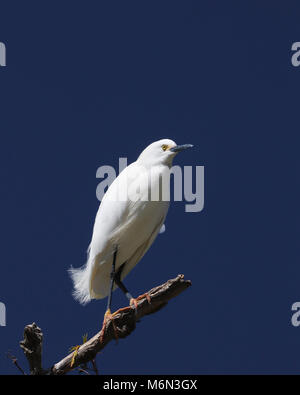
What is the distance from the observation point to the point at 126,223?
22.2 feet

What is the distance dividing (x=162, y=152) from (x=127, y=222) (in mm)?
769

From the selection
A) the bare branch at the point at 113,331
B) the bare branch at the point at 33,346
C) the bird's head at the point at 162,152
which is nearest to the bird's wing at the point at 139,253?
the bird's head at the point at 162,152

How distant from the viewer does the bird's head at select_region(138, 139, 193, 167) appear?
22.9 feet

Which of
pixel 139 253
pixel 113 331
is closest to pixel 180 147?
pixel 139 253

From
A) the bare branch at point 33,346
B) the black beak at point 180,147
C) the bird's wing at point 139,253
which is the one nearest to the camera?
the bare branch at point 33,346

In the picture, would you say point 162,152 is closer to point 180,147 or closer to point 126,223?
point 180,147

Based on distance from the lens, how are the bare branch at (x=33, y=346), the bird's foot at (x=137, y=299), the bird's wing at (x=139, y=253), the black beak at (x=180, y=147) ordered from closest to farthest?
the bare branch at (x=33, y=346) → the bird's foot at (x=137, y=299) → the black beak at (x=180, y=147) → the bird's wing at (x=139, y=253)

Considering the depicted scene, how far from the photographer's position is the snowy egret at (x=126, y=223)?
677 cm

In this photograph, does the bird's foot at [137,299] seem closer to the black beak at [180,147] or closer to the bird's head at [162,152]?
the bird's head at [162,152]

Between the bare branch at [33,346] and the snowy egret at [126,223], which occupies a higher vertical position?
the snowy egret at [126,223]

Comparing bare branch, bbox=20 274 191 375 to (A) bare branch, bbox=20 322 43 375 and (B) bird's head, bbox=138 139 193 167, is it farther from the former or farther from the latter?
Answer: (B) bird's head, bbox=138 139 193 167
